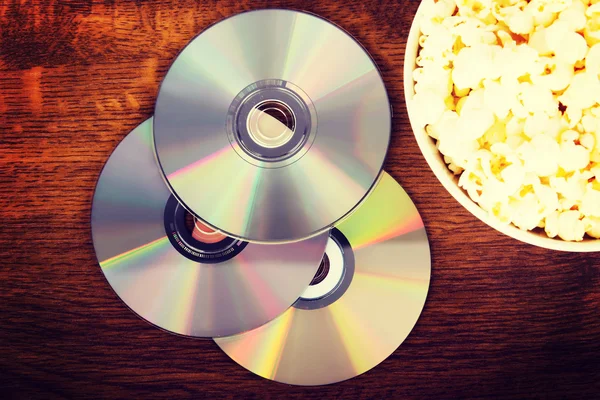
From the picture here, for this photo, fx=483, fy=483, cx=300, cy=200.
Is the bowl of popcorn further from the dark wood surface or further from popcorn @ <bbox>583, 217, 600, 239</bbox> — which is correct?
the dark wood surface

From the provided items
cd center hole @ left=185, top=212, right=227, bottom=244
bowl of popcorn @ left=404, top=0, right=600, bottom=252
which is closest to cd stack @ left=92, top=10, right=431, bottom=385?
cd center hole @ left=185, top=212, right=227, bottom=244

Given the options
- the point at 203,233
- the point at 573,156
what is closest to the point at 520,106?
the point at 573,156

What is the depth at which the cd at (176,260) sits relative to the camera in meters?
0.69

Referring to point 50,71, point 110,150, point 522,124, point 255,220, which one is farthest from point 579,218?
point 50,71

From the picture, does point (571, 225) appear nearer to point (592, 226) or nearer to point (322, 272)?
point (592, 226)

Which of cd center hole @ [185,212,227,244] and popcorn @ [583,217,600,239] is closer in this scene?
popcorn @ [583,217,600,239]

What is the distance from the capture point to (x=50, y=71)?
73 centimetres

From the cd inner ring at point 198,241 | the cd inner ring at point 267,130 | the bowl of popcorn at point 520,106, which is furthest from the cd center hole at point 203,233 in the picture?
the bowl of popcorn at point 520,106

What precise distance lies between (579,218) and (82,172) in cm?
66

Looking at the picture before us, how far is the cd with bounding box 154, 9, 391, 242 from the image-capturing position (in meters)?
0.68

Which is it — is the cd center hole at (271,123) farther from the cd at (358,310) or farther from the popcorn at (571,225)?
the popcorn at (571,225)

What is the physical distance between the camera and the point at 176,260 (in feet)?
2.31

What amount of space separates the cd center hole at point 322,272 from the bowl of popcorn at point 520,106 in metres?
0.26

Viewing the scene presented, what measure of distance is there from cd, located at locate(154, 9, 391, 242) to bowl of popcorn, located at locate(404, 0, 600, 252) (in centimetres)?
16
